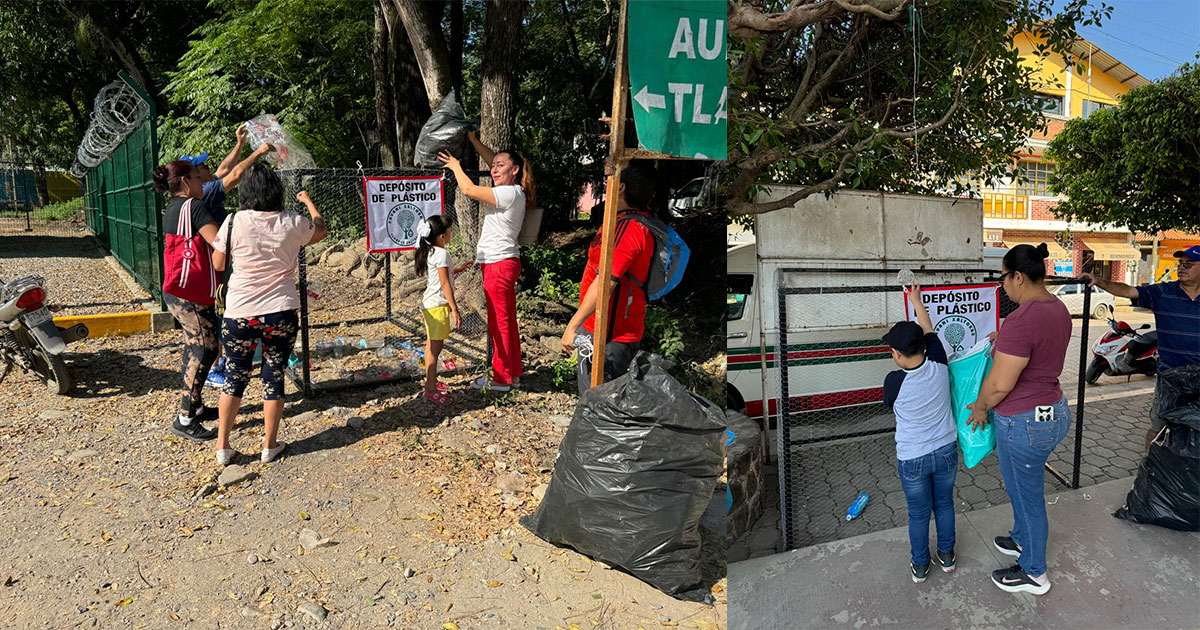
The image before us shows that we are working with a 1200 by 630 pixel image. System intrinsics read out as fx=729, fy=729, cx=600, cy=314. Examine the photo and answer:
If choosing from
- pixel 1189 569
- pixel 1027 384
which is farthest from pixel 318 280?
pixel 1189 569

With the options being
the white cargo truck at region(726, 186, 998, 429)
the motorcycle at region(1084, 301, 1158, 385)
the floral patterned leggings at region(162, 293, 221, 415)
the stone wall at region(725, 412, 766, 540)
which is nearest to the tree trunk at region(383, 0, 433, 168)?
the floral patterned leggings at region(162, 293, 221, 415)

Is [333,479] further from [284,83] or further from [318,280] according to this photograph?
[284,83]

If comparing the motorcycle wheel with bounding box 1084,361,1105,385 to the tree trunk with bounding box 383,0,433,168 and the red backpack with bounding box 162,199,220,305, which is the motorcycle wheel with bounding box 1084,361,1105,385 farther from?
the red backpack with bounding box 162,199,220,305

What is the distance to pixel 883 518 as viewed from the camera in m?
4.46

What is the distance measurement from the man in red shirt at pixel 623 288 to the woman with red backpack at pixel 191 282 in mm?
2418

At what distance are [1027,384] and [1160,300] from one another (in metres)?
2.05

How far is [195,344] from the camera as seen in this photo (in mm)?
4523

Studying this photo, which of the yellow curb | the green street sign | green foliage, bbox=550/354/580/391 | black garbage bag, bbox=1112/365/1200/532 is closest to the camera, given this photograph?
the green street sign

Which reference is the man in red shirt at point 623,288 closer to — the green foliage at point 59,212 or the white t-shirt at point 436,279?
the white t-shirt at point 436,279

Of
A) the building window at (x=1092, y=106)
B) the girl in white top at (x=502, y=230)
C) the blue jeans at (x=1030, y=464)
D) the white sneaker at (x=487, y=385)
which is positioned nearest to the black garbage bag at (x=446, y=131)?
the girl in white top at (x=502, y=230)

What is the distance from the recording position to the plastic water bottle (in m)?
4.47

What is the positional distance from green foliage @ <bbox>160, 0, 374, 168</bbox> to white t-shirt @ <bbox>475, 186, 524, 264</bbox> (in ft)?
25.5

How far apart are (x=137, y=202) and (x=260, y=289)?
6326mm

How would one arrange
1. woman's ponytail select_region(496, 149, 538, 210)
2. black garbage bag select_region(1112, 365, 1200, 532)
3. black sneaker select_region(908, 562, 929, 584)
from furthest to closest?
woman's ponytail select_region(496, 149, 538, 210)
black garbage bag select_region(1112, 365, 1200, 532)
black sneaker select_region(908, 562, 929, 584)
